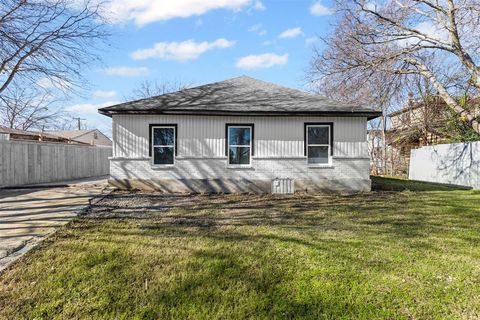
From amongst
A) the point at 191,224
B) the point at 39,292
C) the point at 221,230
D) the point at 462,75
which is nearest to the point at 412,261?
the point at 221,230

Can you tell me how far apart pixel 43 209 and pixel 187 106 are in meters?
5.93

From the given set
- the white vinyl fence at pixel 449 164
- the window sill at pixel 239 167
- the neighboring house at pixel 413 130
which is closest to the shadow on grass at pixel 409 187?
the white vinyl fence at pixel 449 164

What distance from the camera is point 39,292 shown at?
3465mm

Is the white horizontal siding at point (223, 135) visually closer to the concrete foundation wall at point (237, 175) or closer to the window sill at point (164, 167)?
the concrete foundation wall at point (237, 175)

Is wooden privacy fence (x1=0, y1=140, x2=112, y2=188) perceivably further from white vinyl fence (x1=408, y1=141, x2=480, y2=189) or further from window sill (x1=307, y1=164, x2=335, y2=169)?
white vinyl fence (x1=408, y1=141, x2=480, y2=189)

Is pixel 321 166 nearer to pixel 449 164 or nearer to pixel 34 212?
pixel 34 212

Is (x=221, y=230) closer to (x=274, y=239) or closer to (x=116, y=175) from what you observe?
(x=274, y=239)

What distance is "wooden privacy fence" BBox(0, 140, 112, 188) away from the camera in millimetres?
12070

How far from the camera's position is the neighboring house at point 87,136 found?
40.8 meters

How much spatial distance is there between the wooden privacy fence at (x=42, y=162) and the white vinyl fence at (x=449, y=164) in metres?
20.3

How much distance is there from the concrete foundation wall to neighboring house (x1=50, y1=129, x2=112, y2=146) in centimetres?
2933

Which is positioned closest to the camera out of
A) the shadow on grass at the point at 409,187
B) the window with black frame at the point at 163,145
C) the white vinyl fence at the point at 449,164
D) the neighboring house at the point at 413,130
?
the window with black frame at the point at 163,145

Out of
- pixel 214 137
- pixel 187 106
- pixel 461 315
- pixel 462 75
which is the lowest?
pixel 461 315

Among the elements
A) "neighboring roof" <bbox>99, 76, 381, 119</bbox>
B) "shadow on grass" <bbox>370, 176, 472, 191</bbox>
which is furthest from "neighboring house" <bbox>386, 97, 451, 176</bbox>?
"neighboring roof" <bbox>99, 76, 381, 119</bbox>
